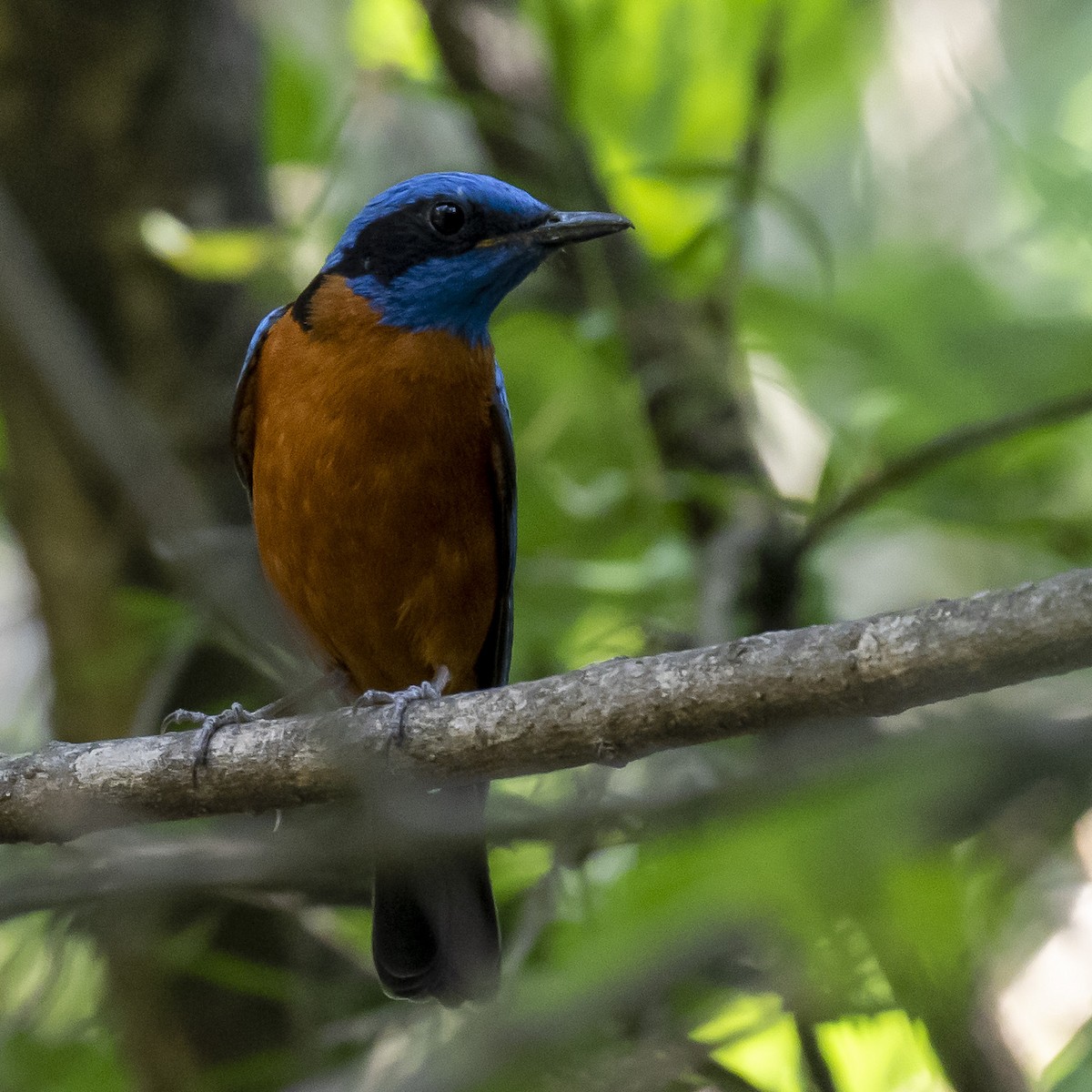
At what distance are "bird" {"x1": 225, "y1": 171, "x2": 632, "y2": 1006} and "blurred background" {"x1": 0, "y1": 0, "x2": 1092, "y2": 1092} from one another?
24cm

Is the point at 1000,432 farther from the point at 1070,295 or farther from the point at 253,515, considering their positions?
the point at 253,515

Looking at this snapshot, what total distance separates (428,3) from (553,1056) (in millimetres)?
5486

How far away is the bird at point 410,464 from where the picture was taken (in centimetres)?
527

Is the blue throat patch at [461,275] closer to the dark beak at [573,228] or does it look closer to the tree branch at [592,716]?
the dark beak at [573,228]

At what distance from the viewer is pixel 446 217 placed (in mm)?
5625

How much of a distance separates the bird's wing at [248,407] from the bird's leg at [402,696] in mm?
1234

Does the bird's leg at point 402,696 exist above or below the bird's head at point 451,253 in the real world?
below

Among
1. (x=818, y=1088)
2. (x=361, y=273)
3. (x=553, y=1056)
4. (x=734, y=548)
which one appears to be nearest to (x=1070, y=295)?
(x=734, y=548)

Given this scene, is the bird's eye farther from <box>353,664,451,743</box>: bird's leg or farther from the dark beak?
<box>353,664,451,743</box>: bird's leg

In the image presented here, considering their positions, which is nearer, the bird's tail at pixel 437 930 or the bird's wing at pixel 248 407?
the bird's tail at pixel 437 930

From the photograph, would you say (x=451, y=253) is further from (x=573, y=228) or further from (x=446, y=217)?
(x=573, y=228)

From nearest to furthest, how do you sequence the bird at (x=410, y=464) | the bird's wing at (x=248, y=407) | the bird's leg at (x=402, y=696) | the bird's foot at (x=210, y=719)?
the bird's leg at (x=402, y=696) < the bird's foot at (x=210, y=719) < the bird at (x=410, y=464) < the bird's wing at (x=248, y=407)

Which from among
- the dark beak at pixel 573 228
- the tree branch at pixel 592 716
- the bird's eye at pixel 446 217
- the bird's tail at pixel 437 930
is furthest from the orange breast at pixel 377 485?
the tree branch at pixel 592 716

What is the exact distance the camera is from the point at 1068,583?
2.34m
